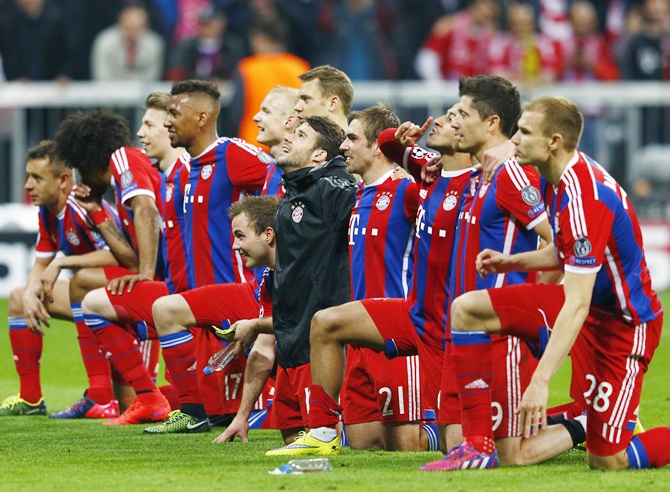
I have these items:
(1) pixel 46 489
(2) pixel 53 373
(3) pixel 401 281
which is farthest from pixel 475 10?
(1) pixel 46 489

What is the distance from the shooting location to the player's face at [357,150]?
7734 mm

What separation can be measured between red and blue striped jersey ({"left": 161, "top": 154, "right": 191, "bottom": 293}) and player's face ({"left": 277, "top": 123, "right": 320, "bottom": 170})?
5.34 ft

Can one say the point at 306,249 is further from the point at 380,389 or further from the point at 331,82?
the point at 331,82

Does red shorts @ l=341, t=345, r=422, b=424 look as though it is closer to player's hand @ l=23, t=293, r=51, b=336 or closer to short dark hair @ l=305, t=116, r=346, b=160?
short dark hair @ l=305, t=116, r=346, b=160

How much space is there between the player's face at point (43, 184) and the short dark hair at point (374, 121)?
294cm

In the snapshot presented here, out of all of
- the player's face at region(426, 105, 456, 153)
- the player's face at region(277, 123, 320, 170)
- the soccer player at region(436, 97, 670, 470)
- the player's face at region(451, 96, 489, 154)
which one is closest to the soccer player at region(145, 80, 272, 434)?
the player's face at region(277, 123, 320, 170)

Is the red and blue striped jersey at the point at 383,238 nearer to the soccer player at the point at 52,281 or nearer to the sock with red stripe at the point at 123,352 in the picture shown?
the sock with red stripe at the point at 123,352

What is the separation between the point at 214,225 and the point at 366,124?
1.75 metres

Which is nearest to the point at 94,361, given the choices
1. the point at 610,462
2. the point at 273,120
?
the point at 273,120

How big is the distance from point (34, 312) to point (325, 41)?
8.53 meters

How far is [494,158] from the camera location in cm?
685

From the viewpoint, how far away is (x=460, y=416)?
6.99 metres

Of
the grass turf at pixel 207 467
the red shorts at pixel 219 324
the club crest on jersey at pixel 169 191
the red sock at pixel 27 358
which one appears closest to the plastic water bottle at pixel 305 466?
the grass turf at pixel 207 467

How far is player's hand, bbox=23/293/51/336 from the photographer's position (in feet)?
31.6
